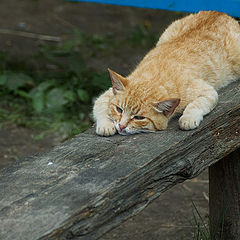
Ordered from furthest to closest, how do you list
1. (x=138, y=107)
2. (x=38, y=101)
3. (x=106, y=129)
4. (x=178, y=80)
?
(x=38, y=101) < (x=178, y=80) < (x=138, y=107) < (x=106, y=129)

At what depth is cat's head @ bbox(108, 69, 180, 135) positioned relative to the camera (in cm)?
328

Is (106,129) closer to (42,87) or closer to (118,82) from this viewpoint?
(118,82)

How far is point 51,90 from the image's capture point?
651cm

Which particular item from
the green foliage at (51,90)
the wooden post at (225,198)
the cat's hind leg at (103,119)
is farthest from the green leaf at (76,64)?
the wooden post at (225,198)

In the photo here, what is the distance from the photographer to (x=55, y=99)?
6414 mm

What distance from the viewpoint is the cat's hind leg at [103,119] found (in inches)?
127

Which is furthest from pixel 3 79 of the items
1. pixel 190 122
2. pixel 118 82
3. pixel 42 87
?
pixel 190 122

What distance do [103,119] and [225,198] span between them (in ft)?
3.26

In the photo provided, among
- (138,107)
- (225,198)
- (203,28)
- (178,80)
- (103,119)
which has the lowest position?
(225,198)

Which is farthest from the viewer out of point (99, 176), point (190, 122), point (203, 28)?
point (203, 28)

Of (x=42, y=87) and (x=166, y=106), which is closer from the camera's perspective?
(x=166, y=106)

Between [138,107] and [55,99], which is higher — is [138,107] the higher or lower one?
the higher one

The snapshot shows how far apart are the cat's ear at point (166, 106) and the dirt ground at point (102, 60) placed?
1364 mm

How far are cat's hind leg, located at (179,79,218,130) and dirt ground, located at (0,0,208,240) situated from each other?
4.26 feet
